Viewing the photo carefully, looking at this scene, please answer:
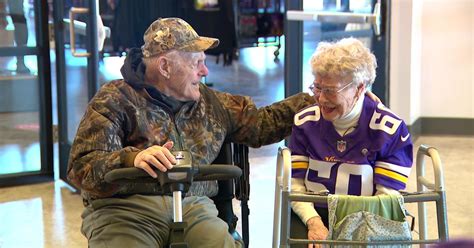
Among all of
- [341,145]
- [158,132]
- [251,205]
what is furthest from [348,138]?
[251,205]

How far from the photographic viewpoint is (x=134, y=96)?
249cm

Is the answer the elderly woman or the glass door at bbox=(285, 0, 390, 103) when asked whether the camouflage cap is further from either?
the glass door at bbox=(285, 0, 390, 103)

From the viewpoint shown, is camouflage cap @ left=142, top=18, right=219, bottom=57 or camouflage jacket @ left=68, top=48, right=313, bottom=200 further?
camouflage cap @ left=142, top=18, right=219, bottom=57

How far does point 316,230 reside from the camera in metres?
2.31

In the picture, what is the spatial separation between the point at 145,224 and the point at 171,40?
603 mm

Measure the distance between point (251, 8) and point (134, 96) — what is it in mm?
5770

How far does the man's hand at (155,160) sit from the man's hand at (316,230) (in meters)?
0.49

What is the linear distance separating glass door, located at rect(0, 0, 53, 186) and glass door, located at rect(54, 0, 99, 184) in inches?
4.3

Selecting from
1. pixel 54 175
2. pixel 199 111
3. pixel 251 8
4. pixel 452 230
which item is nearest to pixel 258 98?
pixel 251 8

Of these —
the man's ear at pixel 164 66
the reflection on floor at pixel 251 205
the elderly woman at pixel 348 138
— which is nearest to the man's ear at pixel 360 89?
the elderly woman at pixel 348 138

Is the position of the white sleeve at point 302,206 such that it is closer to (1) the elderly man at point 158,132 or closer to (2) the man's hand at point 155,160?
(1) the elderly man at point 158,132

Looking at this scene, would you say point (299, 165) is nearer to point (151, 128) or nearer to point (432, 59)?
point (151, 128)

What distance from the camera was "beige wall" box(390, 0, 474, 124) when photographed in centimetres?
546

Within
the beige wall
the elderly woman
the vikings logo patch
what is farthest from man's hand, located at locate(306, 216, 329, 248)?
the beige wall
